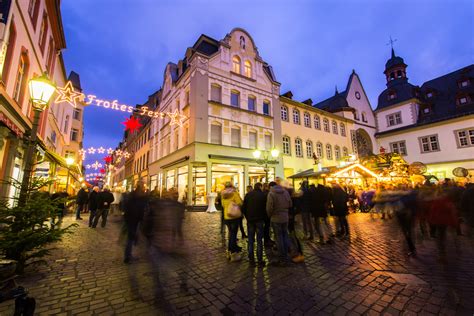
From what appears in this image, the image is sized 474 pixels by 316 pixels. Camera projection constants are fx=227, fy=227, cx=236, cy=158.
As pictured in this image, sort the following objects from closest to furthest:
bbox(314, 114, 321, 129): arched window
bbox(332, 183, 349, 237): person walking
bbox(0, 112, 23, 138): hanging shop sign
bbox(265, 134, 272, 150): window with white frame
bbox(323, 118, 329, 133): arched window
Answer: bbox(0, 112, 23, 138): hanging shop sign, bbox(332, 183, 349, 237): person walking, bbox(265, 134, 272, 150): window with white frame, bbox(314, 114, 321, 129): arched window, bbox(323, 118, 329, 133): arched window

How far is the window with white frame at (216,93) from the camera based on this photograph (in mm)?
20531

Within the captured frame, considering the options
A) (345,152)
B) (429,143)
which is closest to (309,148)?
(345,152)

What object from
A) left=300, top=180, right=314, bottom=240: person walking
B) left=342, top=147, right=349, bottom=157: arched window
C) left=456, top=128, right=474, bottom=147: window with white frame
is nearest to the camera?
left=300, top=180, right=314, bottom=240: person walking

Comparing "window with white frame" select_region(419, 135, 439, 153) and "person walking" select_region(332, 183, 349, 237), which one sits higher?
"window with white frame" select_region(419, 135, 439, 153)

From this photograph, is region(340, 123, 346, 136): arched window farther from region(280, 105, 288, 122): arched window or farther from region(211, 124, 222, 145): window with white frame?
region(211, 124, 222, 145): window with white frame

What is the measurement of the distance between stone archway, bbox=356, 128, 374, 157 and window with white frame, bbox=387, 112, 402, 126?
4080mm

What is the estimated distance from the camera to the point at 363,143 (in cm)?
3472

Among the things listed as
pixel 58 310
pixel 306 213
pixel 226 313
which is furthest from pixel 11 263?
pixel 306 213

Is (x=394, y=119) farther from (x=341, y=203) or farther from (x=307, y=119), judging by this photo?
(x=341, y=203)

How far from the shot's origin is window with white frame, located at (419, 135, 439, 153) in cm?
2960

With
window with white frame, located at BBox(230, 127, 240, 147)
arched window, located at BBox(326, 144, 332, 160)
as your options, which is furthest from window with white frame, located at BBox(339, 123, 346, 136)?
window with white frame, located at BBox(230, 127, 240, 147)

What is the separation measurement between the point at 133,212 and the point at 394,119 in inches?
1581

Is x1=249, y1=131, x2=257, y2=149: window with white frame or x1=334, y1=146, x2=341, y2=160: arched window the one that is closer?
x1=249, y1=131, x2=257, y2=149: window with white frame

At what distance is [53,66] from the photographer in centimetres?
1518
